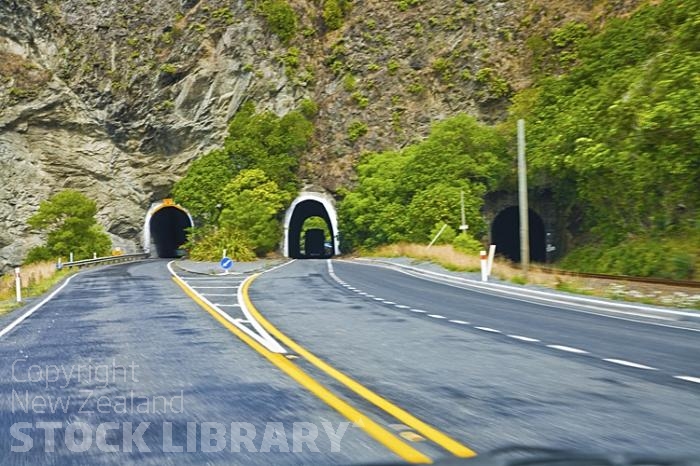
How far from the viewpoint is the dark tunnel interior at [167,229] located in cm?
5952

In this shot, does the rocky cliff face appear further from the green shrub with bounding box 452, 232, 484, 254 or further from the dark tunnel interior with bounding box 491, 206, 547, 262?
the green shrub with bounding box 452, 232, 484, 254

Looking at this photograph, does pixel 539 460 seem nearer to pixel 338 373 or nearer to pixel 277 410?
pixel 277 410

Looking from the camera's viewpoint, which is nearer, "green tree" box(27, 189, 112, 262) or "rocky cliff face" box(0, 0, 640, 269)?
"green tree" box(27, 189, 112, 262)

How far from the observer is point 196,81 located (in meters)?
57.9

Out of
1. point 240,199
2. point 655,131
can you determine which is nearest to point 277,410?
point 655,131

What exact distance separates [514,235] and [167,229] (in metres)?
38.4

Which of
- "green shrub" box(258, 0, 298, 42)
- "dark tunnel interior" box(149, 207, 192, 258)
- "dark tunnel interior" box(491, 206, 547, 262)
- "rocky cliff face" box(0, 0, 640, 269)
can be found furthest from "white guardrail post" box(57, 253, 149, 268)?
"dark tunnel interior" box(491, 206, 547, 262)

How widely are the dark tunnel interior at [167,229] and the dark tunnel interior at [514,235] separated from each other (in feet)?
108

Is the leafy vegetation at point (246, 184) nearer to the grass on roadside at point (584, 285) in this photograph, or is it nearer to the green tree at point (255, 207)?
the green tree at point (255, 207)

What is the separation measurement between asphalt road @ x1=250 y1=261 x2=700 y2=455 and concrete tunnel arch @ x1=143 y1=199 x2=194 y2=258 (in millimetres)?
46289

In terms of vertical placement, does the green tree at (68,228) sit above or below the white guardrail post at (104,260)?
above

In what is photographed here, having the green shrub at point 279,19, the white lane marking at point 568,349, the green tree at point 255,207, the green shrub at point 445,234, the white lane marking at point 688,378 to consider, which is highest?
the green shrub at point 279,19

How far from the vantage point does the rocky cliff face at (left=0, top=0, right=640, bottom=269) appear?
54.4m

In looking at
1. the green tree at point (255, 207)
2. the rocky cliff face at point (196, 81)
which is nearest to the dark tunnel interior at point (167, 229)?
the rocky cliff face at point (196, 81)
